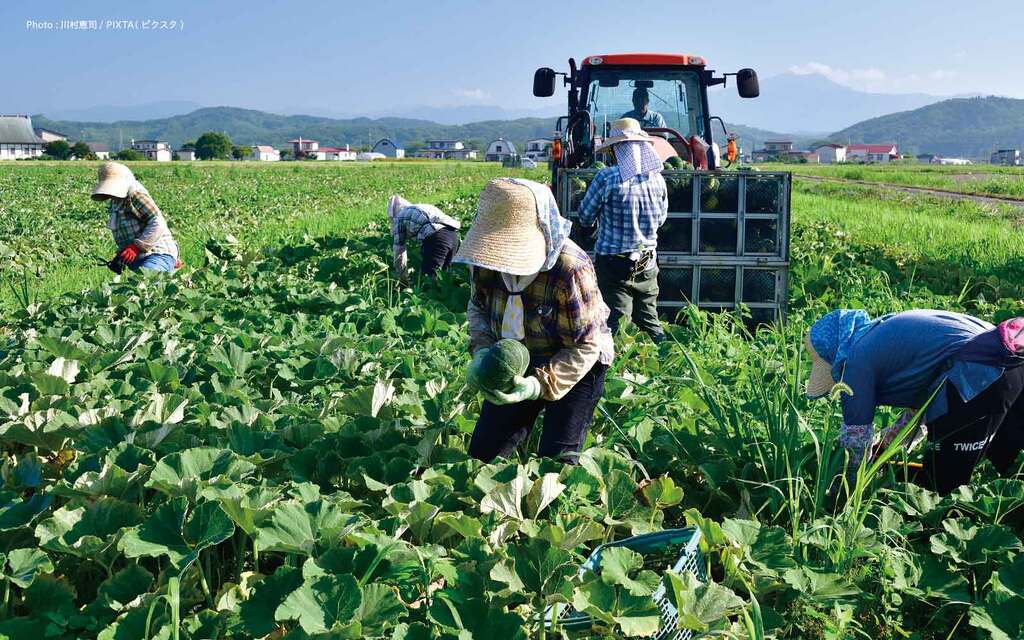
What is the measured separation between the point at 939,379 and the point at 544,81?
19.2 ft

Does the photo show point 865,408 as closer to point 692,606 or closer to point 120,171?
point 692,606

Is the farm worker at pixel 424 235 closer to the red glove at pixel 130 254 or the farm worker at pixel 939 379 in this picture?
the red glove at pixel 130 254

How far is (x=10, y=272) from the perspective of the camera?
9.20m

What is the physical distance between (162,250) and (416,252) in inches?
104

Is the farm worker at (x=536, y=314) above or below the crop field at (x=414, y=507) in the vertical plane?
above

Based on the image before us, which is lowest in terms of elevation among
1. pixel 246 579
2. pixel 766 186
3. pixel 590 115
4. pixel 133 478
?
pixel 246 579

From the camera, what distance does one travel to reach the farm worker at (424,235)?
7.61 metres

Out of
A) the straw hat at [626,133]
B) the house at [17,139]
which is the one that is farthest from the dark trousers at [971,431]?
the house at [17,139]

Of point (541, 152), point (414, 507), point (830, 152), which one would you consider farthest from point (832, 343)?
point (830, 152)

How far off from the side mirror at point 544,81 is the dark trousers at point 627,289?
2619 mm

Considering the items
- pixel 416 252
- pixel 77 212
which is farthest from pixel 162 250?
pixel 77 212

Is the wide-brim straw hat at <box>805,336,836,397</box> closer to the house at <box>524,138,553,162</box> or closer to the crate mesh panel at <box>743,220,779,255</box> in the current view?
the crate mesh panel at <box>743,220,779,255</box>

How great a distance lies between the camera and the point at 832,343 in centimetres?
336

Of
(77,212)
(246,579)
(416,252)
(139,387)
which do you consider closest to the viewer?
(246,579)
